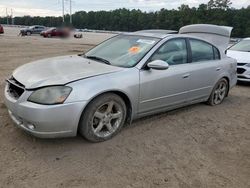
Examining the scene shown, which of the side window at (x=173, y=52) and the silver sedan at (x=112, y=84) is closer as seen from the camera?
the silver sedan at (x=112, y=84)

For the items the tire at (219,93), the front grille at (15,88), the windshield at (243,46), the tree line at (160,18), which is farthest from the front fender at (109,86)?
the tree line at (160,18)

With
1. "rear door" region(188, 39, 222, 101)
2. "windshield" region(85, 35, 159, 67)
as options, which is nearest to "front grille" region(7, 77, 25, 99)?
"windshield" region(85, 35, 159, 67)

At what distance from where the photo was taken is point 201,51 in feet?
18.0

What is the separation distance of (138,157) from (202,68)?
2.45 m

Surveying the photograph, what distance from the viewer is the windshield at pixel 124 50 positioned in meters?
4.41

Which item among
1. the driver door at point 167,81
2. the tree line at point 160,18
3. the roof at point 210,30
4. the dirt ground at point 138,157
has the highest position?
the tree line at point 160,18

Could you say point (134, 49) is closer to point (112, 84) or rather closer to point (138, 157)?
point (112, 84)

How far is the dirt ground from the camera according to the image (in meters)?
3.14

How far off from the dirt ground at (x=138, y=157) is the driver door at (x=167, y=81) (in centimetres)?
37

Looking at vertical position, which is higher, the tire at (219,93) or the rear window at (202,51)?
the rear window at (202,51)

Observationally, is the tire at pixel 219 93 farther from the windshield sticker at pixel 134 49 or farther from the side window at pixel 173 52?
the windshield sticker at pixel 134 49

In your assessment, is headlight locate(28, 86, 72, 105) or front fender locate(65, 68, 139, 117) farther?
front fender locate(65, 68, 139, 117)

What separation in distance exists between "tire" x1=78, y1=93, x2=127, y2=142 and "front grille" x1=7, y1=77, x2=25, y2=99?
86cm

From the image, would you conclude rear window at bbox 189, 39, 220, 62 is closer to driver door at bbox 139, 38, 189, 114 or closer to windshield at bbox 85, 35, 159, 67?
driver door at bbox 139, 38, 189, 114
